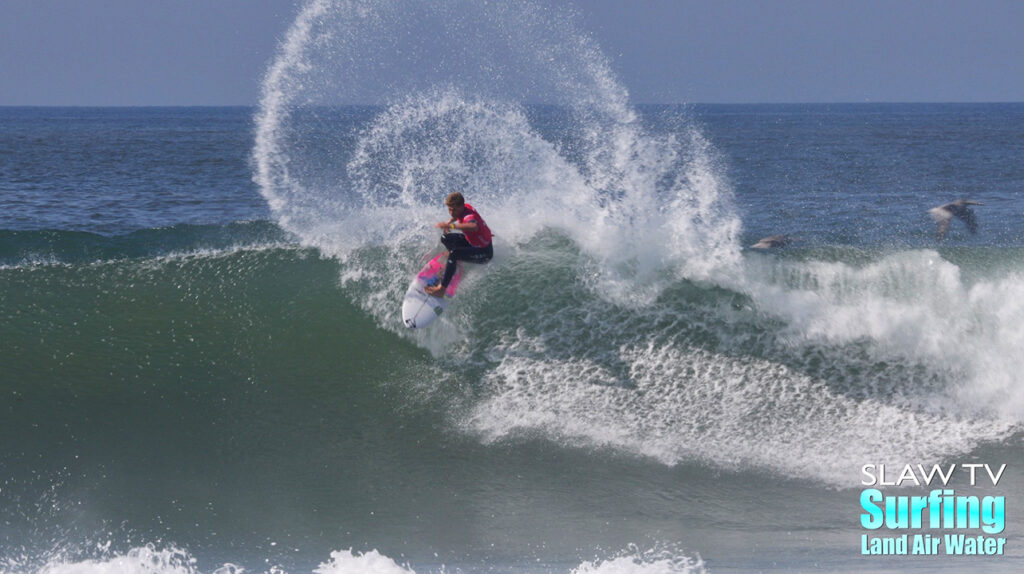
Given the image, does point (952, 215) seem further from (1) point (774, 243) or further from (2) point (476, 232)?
(2) point (476, 232)

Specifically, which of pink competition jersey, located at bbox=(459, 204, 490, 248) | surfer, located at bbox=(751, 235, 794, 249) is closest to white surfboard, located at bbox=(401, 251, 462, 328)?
pink competition jersey, located at bbox=(459, 204, 490, 248)

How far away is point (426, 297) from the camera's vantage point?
865 cm

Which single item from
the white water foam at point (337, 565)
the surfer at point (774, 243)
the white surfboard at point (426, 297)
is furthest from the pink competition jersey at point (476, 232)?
the surfer at point (774, 243)

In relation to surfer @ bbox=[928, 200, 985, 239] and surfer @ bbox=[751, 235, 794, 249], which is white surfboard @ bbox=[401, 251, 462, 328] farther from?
surfer @ bbox=[928, 200, 985, 239]

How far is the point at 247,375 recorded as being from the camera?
8.81 metres

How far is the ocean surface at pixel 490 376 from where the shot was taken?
678 cm

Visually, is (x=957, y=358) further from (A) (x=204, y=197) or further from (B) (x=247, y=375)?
(A) (x=204, y=197)

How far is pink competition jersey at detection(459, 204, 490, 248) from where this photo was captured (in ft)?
27.4

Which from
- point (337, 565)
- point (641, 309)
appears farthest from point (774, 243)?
point (337, 565)

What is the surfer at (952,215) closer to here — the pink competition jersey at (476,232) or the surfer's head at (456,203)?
the pink competition jersey at (476,232)

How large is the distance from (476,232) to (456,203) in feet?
1.41

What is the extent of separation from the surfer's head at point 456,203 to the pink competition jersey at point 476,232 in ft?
0.21

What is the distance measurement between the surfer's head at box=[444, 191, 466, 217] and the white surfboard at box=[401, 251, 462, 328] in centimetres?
57

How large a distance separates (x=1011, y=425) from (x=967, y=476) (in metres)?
0.98
